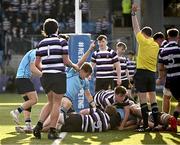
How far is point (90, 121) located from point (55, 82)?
1397 mm

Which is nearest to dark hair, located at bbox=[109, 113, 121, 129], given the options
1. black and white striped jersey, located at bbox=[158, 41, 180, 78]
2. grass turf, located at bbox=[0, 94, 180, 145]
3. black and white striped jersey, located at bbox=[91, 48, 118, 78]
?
grass turf, located at bbox=[0, 94, 180, 145]

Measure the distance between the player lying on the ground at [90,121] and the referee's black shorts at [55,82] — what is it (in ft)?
3.44

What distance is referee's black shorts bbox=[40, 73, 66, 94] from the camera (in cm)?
873

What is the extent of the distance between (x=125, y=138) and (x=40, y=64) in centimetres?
186

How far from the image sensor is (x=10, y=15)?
2556 centimetres

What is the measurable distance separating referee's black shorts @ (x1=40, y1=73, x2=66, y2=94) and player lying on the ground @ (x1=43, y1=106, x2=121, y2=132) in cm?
105

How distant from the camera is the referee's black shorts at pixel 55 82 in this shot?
344 inches

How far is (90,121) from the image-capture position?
9789 mm

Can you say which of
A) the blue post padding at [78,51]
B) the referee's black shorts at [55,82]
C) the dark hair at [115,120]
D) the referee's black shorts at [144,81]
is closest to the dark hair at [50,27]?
the referee's black shorts at [55,82]

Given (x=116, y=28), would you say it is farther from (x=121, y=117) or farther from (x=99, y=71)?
(x=121, y=117)

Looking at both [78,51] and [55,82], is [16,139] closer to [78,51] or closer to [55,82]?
[55,82]

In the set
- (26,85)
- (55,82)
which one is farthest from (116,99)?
(55,82)

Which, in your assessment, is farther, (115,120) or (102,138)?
(115,120)

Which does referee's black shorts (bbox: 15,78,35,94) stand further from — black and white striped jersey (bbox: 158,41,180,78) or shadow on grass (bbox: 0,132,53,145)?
black and white striped jersey (bbox: 158,41,180,78)
